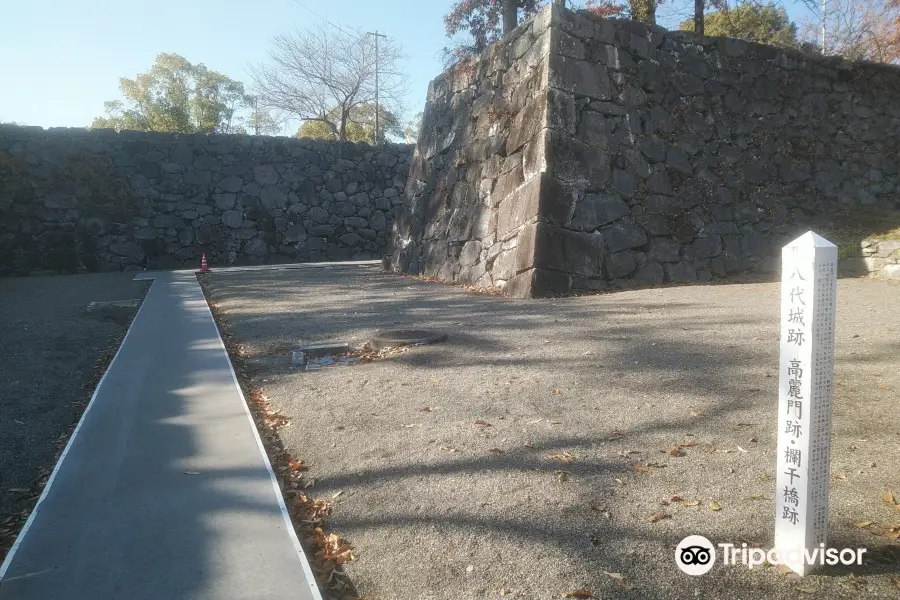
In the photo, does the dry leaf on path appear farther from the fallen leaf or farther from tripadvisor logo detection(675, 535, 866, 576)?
the fallen leaf

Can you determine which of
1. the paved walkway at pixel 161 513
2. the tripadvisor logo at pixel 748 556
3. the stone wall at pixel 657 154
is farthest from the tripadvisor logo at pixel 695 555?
the stone wall at pixel 657 154

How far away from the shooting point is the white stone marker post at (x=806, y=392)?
2295mm

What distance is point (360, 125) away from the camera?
42.2 metres

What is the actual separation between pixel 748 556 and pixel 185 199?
18.1 m

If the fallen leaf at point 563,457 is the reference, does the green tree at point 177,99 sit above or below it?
above

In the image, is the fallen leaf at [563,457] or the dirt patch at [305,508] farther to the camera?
the fallen leaf at [563,457]

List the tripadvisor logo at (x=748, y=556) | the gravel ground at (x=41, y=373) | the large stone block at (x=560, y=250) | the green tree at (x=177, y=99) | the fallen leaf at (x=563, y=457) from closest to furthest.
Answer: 1. the tripadvisor logo at (x=748, y=556)
2. the fallen leaf at (x=563, y=457)
3. the gravel ground at (x=41, y=373)
4. the large stone block at (x=560, y=250)
5. the green tree at (x=177, y=99)

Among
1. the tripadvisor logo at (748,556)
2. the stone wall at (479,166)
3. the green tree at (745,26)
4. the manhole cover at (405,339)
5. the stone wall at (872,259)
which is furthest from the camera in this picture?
the green tree at (745,26)

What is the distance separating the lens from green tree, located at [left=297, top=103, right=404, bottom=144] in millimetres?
39000

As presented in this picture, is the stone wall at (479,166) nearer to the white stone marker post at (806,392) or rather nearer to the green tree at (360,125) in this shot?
the white stone marker post at (806,392)

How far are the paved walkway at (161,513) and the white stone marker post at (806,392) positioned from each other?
1.72 m

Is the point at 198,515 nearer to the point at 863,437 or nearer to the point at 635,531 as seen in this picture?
the point at 635,531

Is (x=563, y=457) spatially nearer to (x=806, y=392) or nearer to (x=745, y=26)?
(x=806, y=392)

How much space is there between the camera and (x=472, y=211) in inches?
464
